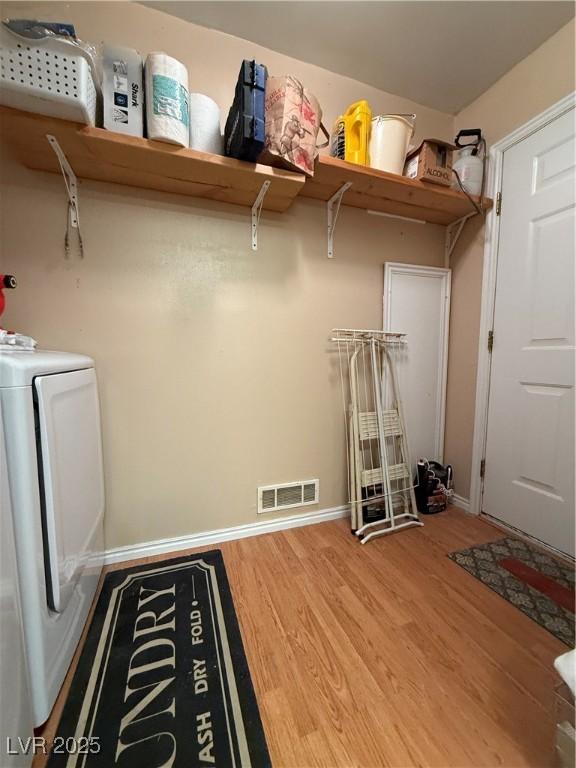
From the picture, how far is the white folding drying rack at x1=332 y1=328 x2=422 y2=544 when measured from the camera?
5.94 ft

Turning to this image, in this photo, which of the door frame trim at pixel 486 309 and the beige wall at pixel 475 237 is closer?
the beige wall at pixel 475 237

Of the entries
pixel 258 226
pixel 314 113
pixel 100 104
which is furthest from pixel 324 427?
pixel 100 104

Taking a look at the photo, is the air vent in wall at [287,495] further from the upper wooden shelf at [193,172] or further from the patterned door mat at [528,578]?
the upper wooden shelf at [193,172]

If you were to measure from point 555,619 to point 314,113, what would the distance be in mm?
2381

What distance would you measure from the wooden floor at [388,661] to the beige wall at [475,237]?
0.87 m

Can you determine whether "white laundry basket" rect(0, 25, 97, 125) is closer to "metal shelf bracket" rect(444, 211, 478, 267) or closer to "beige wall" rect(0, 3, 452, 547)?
"beige wall" rect(0, 3, 452, 547)

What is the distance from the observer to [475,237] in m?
1.97

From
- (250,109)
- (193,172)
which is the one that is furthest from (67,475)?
(250,109)

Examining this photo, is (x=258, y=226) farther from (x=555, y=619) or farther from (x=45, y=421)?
(x=555, y=619)

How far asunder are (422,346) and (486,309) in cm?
43

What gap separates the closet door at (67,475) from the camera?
0.82 metres

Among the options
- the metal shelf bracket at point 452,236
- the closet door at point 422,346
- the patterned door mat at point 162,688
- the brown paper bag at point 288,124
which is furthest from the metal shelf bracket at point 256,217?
the patterned door mat at point 162,688

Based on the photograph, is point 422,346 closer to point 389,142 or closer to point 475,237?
point 475,237

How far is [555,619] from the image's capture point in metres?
1.21
